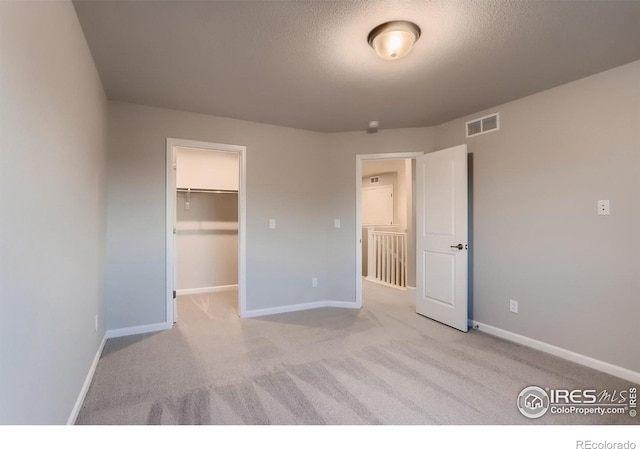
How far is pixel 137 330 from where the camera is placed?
302 centimetres

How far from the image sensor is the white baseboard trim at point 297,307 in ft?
11.7

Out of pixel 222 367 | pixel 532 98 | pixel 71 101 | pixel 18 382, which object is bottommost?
pixel 222 367

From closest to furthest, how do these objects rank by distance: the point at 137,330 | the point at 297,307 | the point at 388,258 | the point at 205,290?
the point at 137,330 < the point at 297,307 < the point at 205,290 < the point at 388,258

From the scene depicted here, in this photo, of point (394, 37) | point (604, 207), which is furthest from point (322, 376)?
point (604, 207)

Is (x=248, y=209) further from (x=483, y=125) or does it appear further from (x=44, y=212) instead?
(x=483, y=125)

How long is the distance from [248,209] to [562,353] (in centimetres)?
326

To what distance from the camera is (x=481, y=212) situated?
318cm

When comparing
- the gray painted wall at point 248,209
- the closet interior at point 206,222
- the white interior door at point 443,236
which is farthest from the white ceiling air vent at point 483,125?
the closet interior at point 206,222

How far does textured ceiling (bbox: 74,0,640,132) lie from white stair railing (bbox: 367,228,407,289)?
286 cm

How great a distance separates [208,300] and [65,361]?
9.03 feet

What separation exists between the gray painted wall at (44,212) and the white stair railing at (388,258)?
14.5ft

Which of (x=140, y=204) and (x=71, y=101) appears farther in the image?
(x=140, y=204)
